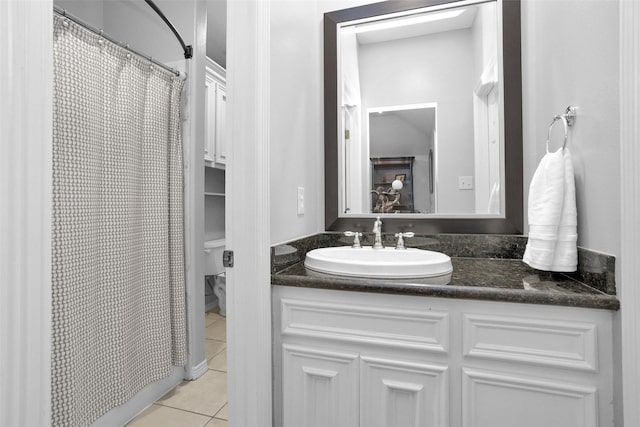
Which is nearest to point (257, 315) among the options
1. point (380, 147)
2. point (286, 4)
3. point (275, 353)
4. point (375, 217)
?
point (275, 353)

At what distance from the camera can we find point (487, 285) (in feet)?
3.20

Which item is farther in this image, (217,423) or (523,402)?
(217,423)

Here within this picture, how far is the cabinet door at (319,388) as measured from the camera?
1.07 metres

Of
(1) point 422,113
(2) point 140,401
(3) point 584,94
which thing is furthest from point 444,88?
(2) point 140,401

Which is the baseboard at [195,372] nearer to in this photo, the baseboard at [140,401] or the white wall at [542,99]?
the baseboard at [140,401]

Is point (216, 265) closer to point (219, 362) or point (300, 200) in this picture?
point (219, 362)

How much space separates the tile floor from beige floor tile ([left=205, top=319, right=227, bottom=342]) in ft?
1.25

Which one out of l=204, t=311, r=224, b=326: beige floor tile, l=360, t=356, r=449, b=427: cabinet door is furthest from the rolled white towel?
l=204, t=311, r=224, b=326: beige floor tile

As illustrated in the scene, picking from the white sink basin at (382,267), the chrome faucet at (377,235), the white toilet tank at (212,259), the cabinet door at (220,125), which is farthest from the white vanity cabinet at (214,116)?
the white sink basin at (382,267)

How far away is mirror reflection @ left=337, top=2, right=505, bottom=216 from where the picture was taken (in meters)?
1.48

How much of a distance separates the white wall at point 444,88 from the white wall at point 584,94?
24 centimetres

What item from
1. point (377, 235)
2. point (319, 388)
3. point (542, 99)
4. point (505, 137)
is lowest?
point (319, 388)

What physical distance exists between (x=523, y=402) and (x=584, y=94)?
90 centimetres

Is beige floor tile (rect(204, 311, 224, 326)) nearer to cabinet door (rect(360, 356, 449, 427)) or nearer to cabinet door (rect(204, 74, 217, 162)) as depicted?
cabinet door (rect(204, 74, 217, 162))
